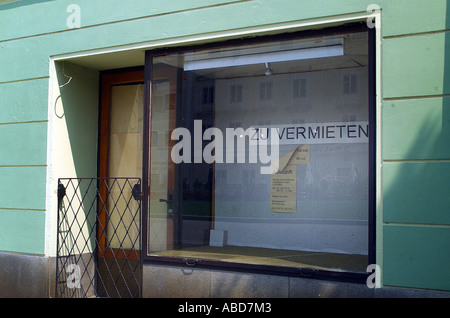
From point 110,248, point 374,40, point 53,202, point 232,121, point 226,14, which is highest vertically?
point 226,14

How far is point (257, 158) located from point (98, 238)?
2.29 metres

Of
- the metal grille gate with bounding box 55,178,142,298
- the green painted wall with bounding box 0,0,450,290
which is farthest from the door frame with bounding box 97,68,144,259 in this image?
the green painted wall with bounding box 0,0,450,290

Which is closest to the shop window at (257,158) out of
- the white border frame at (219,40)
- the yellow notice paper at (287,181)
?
the yellow notice paper at (287,181)

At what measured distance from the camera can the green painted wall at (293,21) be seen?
4.26 metres

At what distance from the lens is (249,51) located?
18.1ft

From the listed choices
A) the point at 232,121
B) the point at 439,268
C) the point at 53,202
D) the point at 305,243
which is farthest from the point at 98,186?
the point at 439,268

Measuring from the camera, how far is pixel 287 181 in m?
6.31

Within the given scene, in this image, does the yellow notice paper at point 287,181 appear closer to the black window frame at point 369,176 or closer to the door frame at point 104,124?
the black window frame at point 369,176

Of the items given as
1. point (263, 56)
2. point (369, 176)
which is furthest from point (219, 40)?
point (369, 176)

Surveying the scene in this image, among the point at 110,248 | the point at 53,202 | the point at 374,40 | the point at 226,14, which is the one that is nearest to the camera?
the point at 374,40

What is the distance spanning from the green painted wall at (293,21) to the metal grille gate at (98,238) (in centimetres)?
34

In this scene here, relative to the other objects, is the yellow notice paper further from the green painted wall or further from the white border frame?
the green painted wall
